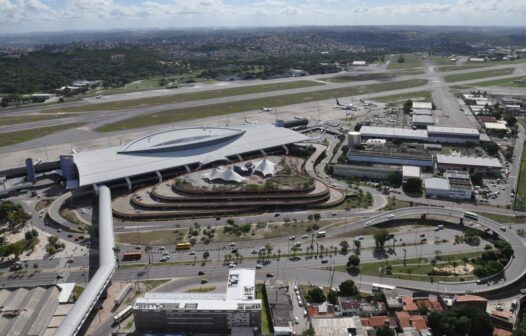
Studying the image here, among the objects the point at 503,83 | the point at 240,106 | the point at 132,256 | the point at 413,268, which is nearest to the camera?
the point at 413,268

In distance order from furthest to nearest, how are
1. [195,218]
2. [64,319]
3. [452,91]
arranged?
[452,91] < [195,218] < [64,319]

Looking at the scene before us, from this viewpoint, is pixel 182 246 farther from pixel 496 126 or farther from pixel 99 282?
pixel 496 126

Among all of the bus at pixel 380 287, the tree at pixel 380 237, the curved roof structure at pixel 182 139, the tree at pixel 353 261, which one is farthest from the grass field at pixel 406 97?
the bus at pixel 380 287

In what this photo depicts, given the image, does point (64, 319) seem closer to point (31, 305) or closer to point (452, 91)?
point (31, 305)

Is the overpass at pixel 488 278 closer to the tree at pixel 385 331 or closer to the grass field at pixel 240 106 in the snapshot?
the tree at pixel 385 331

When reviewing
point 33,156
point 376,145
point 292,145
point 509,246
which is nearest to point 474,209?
point 509,246

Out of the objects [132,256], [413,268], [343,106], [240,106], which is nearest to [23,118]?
[240,106]
